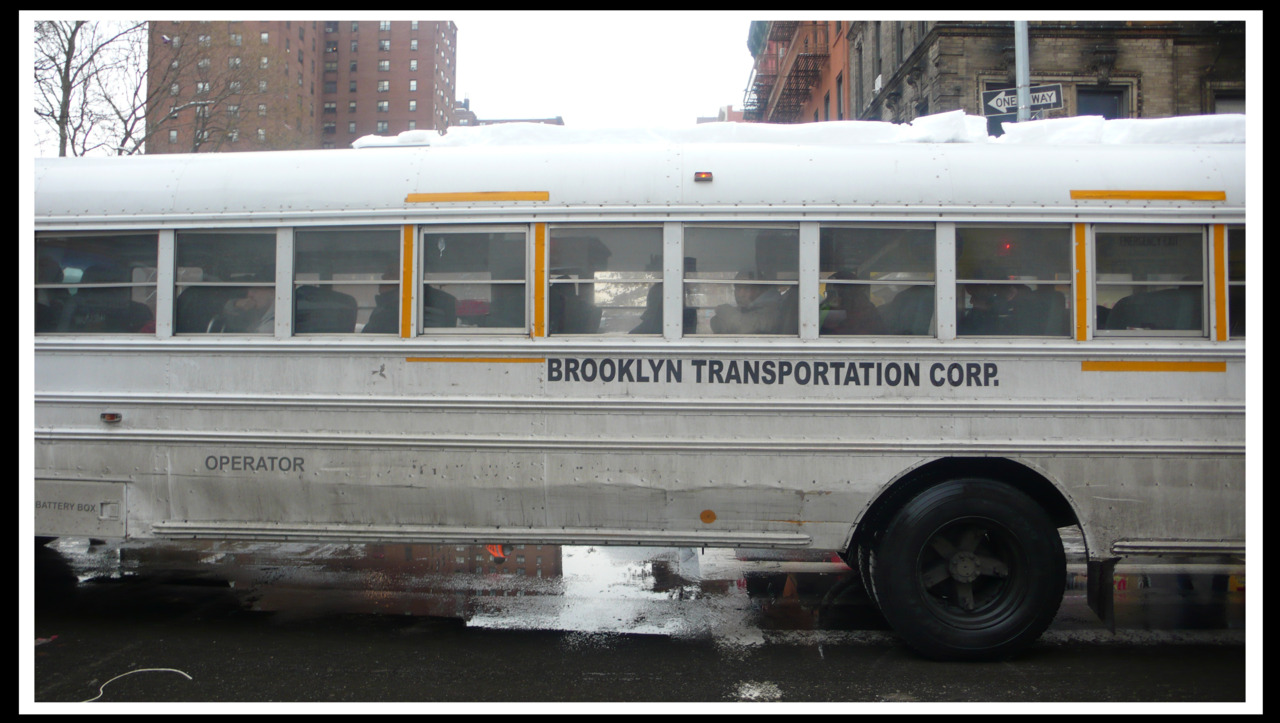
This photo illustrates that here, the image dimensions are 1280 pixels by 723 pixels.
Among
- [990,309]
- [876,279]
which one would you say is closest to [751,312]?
[876,279]

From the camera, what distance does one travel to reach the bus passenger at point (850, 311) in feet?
14.3

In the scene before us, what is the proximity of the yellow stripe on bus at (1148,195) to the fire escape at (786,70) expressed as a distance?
3025cm

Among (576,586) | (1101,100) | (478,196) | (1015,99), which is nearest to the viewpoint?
(478,196)

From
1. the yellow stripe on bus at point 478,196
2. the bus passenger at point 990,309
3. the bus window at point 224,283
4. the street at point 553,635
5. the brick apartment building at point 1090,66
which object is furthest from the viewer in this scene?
the brick apartment building at point 1090,66

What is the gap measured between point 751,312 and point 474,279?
1568 millimetres

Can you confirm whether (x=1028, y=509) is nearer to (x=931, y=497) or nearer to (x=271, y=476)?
(x=931, y=497)

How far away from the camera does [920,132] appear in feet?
15.4

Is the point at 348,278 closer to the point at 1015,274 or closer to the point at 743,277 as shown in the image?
the point at 743,277

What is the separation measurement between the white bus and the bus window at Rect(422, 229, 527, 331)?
2 centimetres

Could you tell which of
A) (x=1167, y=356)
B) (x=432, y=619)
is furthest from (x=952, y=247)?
(x=432, y=619)

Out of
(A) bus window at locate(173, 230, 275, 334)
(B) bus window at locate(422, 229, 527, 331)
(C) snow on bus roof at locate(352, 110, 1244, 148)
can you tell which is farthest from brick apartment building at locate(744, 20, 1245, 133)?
(A) bus window at locate(173, 230, 275, 334)

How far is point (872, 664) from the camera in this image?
4.30 meters

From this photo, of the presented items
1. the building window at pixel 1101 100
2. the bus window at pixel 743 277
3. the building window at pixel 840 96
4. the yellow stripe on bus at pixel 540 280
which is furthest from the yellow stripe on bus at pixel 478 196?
the building window at pixel 840 96

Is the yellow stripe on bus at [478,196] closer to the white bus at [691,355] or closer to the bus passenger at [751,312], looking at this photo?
the white bus at [691,355]
